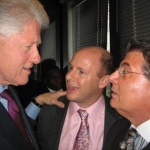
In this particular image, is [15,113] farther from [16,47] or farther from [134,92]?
[134,92]

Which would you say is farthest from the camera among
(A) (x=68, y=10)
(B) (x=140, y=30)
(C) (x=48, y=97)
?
(A) (x=68, y=10)

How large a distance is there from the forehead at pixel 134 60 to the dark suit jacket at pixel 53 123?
567 mm

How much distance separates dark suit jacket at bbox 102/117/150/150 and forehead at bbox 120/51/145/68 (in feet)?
1.44

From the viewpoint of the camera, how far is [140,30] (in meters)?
2.29

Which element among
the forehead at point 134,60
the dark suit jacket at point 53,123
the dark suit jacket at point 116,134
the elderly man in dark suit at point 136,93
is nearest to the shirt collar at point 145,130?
the elderly man in dark suit at point 136,93

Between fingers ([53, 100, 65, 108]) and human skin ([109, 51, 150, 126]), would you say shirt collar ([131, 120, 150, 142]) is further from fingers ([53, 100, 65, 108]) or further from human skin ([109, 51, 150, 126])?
fingers ([53, 100, 65, 108])

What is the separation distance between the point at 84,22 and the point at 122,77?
218cm

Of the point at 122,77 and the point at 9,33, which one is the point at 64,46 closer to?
the point at 122,77

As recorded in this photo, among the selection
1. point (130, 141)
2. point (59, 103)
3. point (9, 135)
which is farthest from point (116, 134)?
point (9, 135)

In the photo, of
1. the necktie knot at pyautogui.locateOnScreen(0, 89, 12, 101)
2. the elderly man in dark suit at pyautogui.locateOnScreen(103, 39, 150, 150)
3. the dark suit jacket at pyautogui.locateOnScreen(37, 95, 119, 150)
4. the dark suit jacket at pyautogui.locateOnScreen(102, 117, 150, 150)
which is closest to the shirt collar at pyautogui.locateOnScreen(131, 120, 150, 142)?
the elderly man in dark suit at pyautogui.locateOnScreen(103, 39, 150, 150)

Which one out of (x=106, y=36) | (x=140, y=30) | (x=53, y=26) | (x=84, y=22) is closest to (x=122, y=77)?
(x=140, y=30)

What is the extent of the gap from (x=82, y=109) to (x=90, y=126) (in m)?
0.15

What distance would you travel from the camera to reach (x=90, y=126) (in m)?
1.74

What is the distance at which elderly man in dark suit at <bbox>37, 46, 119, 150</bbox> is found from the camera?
5.63 feet
